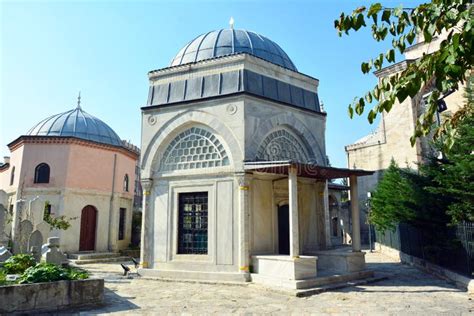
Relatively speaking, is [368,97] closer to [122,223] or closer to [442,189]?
[442,189]

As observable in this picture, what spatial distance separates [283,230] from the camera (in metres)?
12.3

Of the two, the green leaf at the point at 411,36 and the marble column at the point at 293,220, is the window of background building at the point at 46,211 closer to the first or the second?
the marble column at the point at 293,220

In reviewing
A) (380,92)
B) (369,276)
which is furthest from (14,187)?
(380,92)

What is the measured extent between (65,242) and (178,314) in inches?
524

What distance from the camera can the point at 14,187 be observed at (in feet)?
62.6

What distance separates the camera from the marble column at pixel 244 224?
1036 cm

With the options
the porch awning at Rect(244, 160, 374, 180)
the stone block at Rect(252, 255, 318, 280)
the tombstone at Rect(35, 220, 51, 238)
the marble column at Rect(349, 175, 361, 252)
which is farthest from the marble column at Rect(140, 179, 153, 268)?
the marble column at Rect(349, 175, 361, 252)

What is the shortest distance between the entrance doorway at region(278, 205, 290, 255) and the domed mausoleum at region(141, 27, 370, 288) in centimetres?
3

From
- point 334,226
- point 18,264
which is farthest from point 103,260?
point 334,226

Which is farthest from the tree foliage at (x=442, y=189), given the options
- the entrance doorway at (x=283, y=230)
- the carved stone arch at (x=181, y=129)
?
the carved stone arch at (x=181, y=129)

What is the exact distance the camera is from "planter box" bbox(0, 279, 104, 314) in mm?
6566

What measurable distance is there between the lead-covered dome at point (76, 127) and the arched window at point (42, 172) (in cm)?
195

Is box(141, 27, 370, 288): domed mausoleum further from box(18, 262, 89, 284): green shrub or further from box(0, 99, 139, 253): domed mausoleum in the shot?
box(0, 99, 139, 253): domed mausoleum

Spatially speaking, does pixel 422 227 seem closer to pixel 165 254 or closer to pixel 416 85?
pixel 165 254
